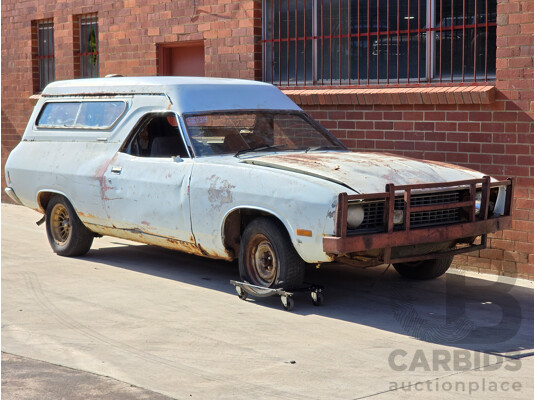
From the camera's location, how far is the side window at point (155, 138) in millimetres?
8617

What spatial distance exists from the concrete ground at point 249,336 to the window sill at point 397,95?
1.79 m

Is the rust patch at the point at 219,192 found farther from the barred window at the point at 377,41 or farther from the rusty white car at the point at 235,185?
the barred window at the point at 377,41

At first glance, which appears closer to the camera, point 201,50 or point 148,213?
point 148,213

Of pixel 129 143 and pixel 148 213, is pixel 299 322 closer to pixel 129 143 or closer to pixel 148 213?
pixel 148 213

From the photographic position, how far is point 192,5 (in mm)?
12391

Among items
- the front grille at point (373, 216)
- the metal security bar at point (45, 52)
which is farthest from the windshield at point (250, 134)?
the metal security bar at point (45, 52)

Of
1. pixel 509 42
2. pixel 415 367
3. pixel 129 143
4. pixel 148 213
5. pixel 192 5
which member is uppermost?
pixel 192 5

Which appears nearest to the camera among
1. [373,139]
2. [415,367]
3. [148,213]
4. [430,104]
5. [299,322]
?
[415,367]

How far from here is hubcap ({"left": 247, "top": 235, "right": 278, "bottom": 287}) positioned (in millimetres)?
7551

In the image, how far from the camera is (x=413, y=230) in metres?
7.16

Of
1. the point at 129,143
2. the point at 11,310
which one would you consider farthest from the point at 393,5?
the point at 11,310

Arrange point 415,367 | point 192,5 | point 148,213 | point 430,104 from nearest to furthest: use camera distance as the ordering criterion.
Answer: point 415,367
point 148,213
point 430,104
point 192,5

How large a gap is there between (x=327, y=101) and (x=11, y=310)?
464cm

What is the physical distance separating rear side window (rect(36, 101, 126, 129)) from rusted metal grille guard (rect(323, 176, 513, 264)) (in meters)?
3.30
